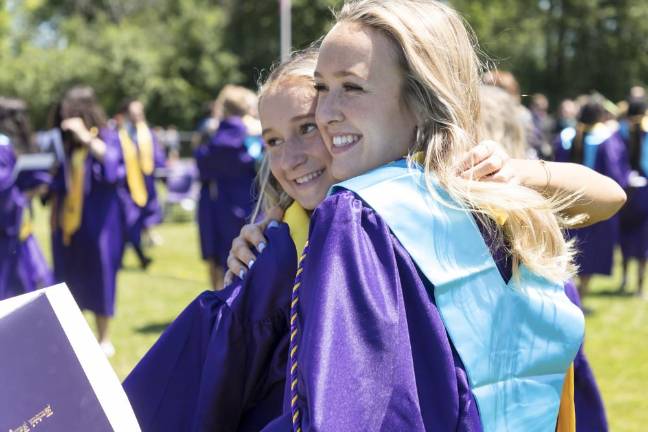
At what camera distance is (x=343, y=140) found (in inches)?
62.7

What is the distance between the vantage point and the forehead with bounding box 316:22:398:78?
1535 mm

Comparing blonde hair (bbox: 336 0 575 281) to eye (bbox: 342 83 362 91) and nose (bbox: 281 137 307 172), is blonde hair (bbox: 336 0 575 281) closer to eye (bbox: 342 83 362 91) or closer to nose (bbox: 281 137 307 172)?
eye (bbox: 342 83 362 91)

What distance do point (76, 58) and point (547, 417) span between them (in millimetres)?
34733

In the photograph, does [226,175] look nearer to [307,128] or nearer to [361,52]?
[307,128]

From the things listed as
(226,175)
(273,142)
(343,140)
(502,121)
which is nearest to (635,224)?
(226,175)

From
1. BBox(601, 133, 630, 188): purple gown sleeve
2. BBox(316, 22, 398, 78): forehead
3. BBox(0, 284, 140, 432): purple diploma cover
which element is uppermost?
BBox(316, 22, 398, 78): forehead

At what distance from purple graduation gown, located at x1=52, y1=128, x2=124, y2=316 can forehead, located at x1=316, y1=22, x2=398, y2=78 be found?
16.4 feet

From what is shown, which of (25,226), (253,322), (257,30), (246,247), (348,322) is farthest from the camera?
(257,30)

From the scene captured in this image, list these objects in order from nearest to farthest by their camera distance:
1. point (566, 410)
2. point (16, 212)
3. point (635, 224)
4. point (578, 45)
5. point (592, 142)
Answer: point (566, 410) < point (16, 212) < point (592, 142) < point (635, 224) < point (578, 45)

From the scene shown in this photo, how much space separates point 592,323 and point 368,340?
6.28 metres

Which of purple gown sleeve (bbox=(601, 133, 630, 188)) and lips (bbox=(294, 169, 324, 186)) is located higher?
lips (bbox=(294, 169, 324, 186))

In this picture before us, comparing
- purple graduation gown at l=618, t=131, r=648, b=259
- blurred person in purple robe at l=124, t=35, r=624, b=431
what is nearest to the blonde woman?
blurred person in purple robe at l=124, t=35, r=624, b=431

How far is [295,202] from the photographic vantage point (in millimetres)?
1916

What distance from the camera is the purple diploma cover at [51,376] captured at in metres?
1.38
